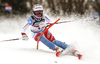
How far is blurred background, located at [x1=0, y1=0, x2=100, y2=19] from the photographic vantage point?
666 inches

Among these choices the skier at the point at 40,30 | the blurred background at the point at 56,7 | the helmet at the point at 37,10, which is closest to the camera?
the skier at the point at 40,30

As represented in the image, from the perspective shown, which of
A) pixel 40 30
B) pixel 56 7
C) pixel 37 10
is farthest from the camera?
pixel 56 7

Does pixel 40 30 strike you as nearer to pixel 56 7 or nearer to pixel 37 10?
pixel 37 10

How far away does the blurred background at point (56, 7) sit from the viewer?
1692cm

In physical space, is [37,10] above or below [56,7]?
above

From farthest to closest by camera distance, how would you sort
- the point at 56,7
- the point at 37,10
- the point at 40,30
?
the point at 56,7 < the point at 40,30 < the point at 37,10

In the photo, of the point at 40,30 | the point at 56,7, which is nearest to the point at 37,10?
the point at 40,30

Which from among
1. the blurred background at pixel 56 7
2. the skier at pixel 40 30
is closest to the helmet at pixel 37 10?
the skier at pixel 40 30

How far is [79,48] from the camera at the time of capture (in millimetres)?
4324

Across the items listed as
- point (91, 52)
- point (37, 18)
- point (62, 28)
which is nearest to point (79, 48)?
point (91, 52)

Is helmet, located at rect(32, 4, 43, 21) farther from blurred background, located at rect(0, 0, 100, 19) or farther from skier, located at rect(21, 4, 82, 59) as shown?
blurred background, located at rect(0, 0, 100, 19)

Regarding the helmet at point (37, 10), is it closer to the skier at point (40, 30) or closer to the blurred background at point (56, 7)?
the skier at point (40, 30)

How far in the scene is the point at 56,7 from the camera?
67.8 feet

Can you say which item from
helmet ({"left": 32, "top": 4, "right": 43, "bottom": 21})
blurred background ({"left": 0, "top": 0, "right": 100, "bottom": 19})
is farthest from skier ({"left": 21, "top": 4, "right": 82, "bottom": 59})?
blurred background ({"left": 0, "top": 0, "right": 100, "bottom": 19})
